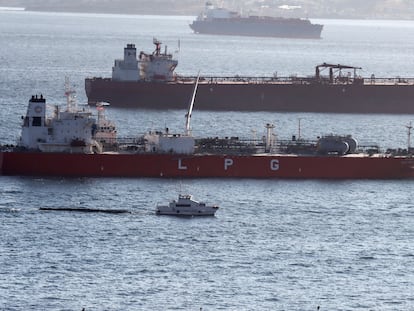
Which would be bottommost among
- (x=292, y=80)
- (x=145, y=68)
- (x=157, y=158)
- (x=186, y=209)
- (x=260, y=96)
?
(x=186, y=209)

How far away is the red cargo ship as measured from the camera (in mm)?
78812

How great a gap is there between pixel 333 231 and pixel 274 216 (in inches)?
153

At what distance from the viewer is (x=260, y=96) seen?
122m

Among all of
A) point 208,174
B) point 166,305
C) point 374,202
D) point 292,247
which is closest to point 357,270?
point 292,247

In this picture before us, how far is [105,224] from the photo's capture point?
222ft

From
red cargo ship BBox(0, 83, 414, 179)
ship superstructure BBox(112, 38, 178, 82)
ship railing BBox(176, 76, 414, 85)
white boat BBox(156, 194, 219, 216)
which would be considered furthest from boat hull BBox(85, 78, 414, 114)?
white boat BBox(156, 194, 219, 216)

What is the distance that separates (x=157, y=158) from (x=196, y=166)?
1.89 metres

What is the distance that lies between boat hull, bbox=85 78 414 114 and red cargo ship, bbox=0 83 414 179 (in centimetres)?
3968

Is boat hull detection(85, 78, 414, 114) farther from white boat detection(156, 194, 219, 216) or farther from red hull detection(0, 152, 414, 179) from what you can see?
white boat detection(156, 194, 219, 216)

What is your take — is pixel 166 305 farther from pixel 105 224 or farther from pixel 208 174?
pixel 208 174

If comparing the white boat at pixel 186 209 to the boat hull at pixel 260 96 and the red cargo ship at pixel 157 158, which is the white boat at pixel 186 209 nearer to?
the red cargo ship at pixel 157 158

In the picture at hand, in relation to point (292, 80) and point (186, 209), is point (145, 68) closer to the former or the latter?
point (292, 80)

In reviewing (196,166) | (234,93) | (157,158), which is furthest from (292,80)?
(157,158)

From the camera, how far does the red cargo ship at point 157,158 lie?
259ft
